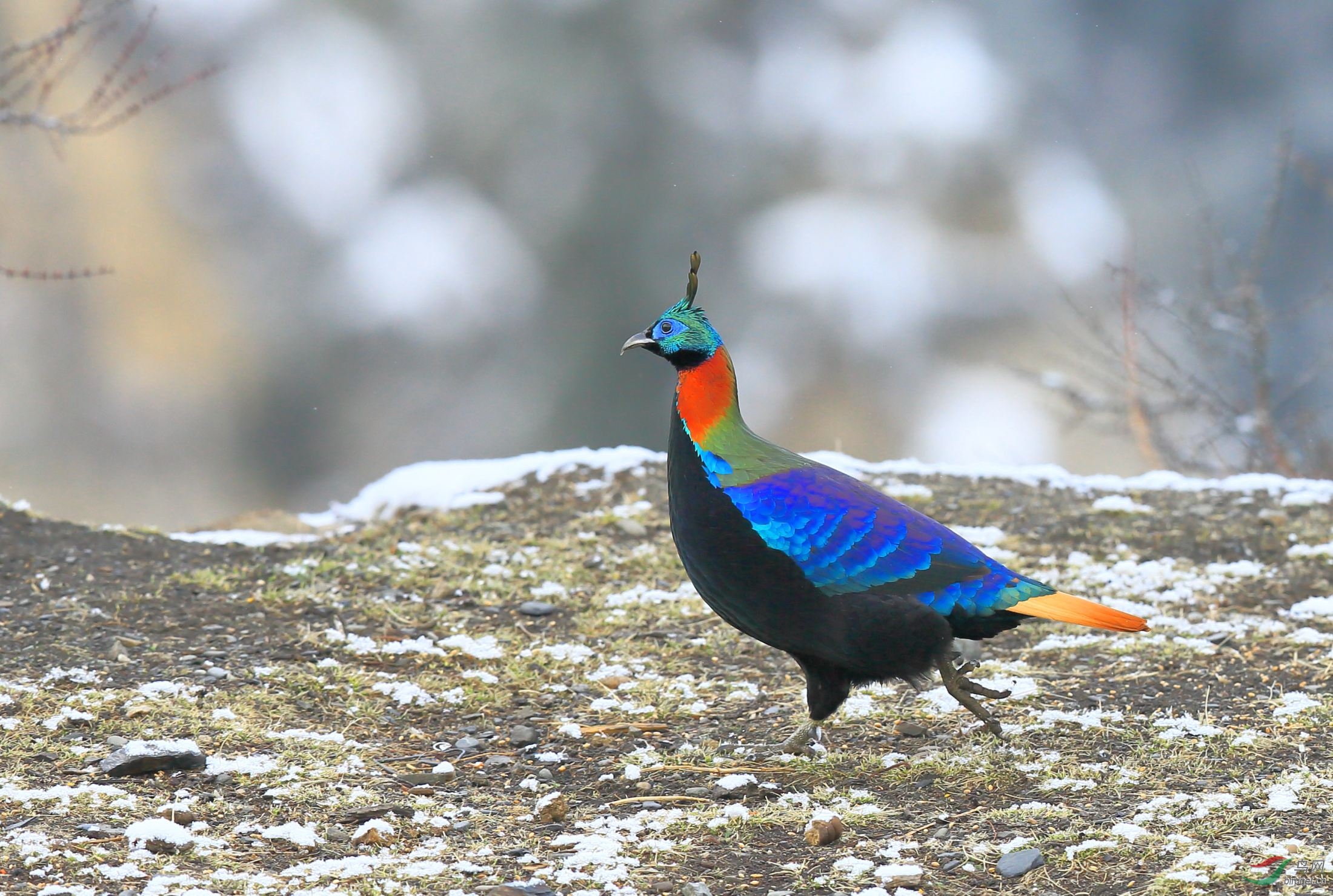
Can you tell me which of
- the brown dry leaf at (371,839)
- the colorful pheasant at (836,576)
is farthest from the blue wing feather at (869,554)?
the brown dry leaf at (371,839)

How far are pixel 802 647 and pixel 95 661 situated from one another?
234 centimetres

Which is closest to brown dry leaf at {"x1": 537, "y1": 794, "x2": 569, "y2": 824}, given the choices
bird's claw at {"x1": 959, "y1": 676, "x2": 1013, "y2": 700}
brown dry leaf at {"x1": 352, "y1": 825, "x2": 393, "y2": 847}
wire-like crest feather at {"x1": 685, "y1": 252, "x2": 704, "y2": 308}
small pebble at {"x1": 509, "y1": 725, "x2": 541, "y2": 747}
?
brown dry leaf at {"x1": 352, "y1": 825, "x2": 393, "y2": 847}

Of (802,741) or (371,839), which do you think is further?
(802,741)

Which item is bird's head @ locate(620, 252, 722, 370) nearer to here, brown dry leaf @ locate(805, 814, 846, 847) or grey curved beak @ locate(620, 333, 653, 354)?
grey curved beak @ locate(620, 333, 653, 354)

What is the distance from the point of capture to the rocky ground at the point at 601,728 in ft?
9.70

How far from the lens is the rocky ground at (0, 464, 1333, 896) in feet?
9.70

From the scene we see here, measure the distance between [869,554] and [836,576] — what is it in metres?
0.11

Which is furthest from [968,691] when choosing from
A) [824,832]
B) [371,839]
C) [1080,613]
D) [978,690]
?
[371,839]

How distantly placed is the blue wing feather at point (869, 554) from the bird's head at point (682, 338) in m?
0.41

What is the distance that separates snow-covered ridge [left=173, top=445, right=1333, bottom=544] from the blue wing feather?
315 cm

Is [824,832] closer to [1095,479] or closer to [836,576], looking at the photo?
[836,576]

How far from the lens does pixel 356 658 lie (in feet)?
14.7

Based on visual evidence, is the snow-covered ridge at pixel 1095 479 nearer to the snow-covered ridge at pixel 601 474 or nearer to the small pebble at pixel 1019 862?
the snow-covered ridge at pixel 601 474

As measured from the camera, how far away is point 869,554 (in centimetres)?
343
